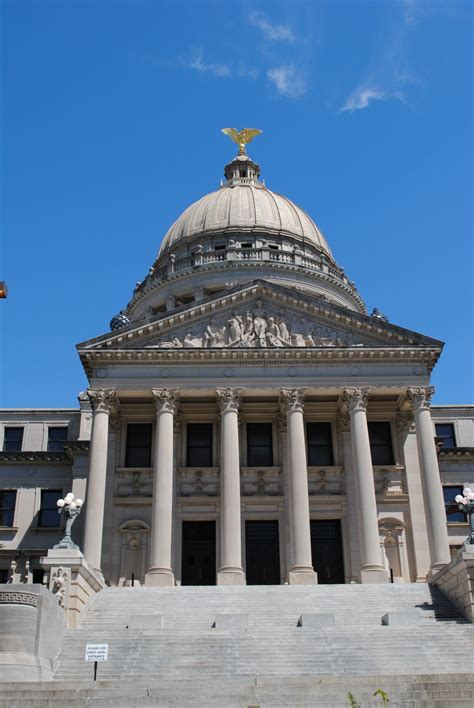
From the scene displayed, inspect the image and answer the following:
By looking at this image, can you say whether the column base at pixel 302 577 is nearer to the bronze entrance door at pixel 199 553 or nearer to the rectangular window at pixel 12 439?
the bronze entrance door at pixel 199 553

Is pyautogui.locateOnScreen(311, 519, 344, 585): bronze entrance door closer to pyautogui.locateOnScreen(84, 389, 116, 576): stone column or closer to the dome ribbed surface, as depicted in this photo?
pyautogui.locateOnScreen(84, 389, 116, 576): stone column

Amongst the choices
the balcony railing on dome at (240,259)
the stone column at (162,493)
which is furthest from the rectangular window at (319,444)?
the balcony railing on dome at (240,259)

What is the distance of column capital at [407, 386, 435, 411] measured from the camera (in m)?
39.3

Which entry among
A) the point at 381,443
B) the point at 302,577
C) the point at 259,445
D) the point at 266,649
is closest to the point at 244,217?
the point at 259,445

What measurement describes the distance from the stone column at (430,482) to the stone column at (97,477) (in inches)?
597

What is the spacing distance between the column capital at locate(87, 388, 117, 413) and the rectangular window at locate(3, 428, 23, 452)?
18227 millimetres

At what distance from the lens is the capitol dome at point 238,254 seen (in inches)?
2520

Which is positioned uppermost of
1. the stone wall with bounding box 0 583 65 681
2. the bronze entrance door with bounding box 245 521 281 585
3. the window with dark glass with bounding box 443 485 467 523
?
the window with dark glass with bounding box 443 485 467 523

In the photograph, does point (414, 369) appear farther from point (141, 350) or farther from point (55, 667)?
point (55, 667)

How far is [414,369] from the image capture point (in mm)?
40000

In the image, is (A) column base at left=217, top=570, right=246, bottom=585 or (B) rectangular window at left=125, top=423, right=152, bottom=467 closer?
(A) column base at left=217, top=570, right=246, bottom=585

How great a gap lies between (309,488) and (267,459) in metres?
2.80

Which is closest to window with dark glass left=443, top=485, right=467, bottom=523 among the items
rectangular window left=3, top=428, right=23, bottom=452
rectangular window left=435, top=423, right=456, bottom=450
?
rectangular window left=435, top=423, right=456, bottom=450

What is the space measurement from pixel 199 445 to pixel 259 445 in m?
3.26
